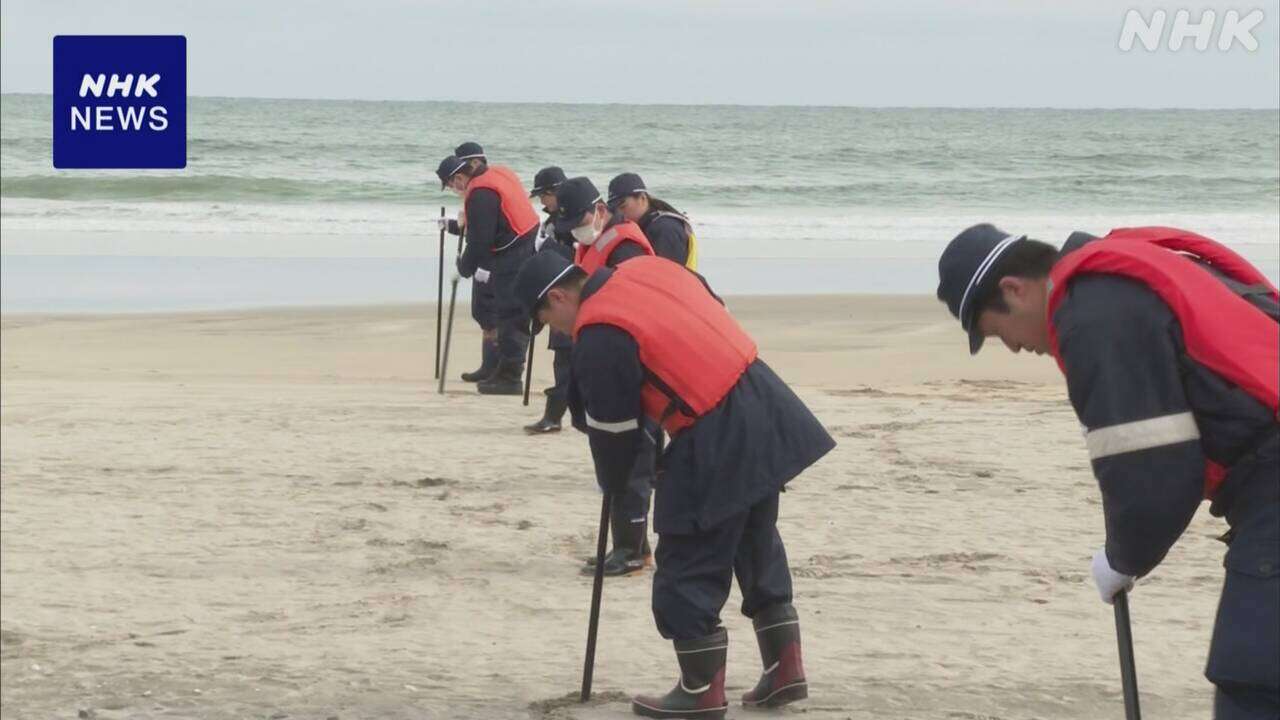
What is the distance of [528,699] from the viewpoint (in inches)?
223

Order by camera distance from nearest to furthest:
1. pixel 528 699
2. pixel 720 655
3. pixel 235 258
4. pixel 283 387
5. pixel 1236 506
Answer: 1. pixel 1236 506
2. pixel 720 655
3. pixel 528 699
4. pixel 283 387
5. pixel 235 258

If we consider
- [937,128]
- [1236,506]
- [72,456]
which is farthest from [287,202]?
[937,128]

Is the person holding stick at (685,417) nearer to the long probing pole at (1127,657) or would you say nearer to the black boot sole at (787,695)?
the black boot sole at (787,695)

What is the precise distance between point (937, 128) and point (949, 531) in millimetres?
58579

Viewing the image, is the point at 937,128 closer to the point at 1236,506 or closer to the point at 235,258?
the point at 235,258

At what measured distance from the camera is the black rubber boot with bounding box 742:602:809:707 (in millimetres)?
5406

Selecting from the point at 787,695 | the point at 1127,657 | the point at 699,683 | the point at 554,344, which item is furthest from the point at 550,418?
the point at 1127,657

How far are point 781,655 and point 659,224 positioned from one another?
3267 mm

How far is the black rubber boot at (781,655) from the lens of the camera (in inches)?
213

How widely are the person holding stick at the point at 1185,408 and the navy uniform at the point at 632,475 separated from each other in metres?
3.76

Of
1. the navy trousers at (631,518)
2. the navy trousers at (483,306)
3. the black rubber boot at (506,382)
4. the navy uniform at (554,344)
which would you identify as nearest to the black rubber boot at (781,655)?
the navy trousers at (631,518)

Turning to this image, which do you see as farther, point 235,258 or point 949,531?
point 235,258

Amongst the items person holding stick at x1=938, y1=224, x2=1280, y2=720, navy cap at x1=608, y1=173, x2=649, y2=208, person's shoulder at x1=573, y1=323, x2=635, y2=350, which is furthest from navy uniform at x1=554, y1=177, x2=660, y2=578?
person holding stick at x1=938, y1=224, x2=1280, y2=720

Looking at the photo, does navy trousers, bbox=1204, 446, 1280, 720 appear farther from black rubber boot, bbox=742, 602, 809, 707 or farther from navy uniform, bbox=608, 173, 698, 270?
navy uniform, bbox=608, 173, 698, 270
